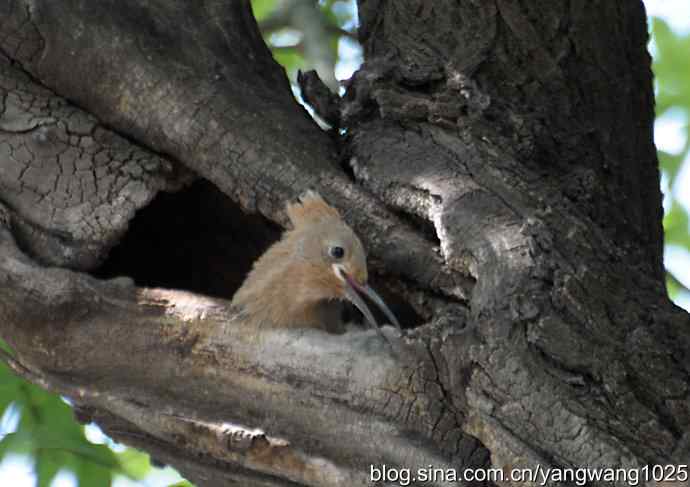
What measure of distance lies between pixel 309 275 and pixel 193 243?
1.81 feet

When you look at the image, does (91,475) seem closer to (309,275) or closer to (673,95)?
(309,275)

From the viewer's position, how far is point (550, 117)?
3234 mm

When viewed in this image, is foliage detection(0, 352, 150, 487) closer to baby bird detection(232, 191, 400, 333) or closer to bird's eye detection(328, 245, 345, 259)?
baby bird detection(232, 191, 400, 333)

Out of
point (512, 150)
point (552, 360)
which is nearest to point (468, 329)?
point (552, 360)

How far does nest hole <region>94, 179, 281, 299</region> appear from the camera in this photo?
11.0 feet

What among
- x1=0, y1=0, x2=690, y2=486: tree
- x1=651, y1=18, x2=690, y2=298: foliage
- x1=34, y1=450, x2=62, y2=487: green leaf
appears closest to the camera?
x1=0, y1=0, x2=690, y2=486: tree

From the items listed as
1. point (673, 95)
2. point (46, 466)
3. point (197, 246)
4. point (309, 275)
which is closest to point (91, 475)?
point (46, 466)

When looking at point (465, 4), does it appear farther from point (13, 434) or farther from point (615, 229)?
point (13, 434)

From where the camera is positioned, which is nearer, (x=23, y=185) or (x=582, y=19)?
(x=23, y=185)

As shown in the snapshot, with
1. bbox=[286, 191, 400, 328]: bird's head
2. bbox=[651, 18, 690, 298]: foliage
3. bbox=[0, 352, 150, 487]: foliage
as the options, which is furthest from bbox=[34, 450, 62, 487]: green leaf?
bbox=[651, 18, 690, 298]: foliage

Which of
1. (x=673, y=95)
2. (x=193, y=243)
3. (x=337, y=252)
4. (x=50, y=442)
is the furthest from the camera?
(x=673, y=95)

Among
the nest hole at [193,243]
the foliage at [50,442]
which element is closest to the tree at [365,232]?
the nest hole at [193,243]

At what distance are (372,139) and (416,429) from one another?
90 cm

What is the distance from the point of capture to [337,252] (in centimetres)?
297
